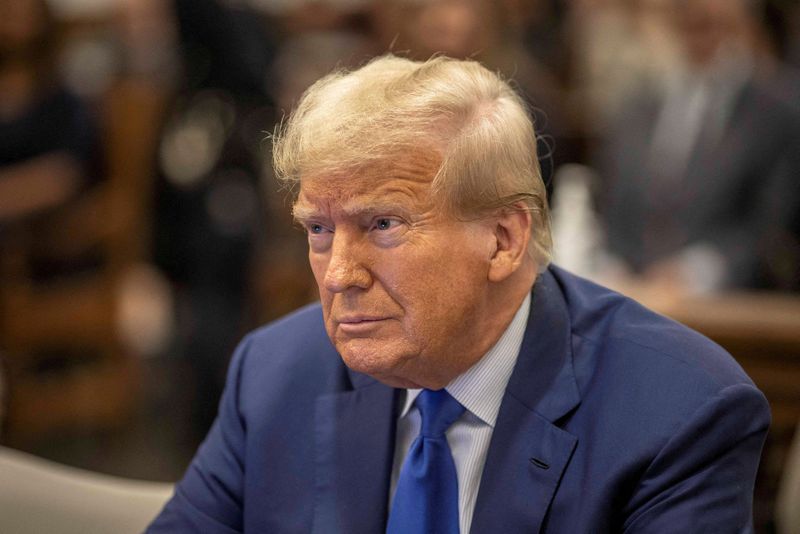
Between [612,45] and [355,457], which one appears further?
[612,45]

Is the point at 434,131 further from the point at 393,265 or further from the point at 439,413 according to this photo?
the point at 439,413

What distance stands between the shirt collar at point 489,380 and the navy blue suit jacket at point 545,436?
32 mm

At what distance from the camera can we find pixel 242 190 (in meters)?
4.94

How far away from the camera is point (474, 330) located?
1.77 m

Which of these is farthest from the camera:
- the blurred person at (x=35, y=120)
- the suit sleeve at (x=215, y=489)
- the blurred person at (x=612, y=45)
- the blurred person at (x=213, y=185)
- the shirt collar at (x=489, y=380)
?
the blurred person at (x=612, y=45)

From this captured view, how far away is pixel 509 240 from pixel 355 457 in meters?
0.44

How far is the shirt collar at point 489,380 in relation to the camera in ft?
5.93

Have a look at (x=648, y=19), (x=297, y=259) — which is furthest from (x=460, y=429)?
(x=648, y=19)

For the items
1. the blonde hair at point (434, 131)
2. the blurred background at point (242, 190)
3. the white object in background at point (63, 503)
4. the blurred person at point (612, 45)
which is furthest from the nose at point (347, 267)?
the blurred person at point (612, 45)

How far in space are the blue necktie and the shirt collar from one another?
0.8 inches

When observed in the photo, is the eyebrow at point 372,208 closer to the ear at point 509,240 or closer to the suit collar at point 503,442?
the ear at point 509,240

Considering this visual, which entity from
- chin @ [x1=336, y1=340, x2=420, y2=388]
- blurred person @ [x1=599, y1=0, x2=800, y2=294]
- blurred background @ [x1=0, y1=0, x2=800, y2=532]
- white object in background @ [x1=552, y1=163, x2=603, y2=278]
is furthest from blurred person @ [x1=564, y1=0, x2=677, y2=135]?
chin @ [x1=336, y1=340, x2=420, y2=388]

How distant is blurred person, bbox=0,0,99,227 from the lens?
188 inches

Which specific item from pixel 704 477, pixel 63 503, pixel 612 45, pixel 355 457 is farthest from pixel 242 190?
pixel 704 477
